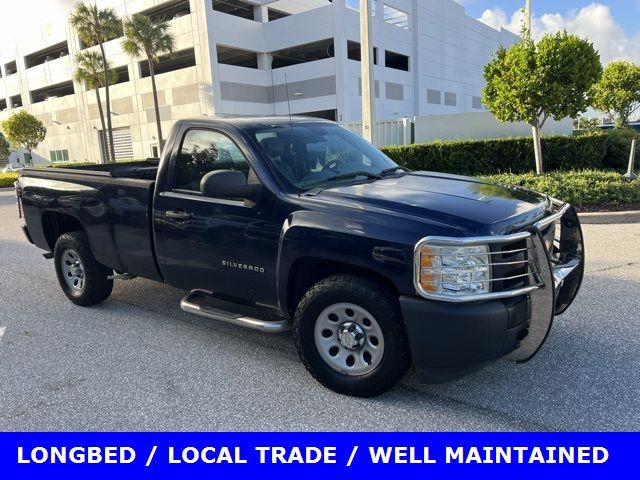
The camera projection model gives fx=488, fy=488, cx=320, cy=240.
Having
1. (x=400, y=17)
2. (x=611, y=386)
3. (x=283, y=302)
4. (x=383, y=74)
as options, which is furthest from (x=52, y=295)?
(x=400, y=17)

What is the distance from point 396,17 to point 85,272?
43.3 m

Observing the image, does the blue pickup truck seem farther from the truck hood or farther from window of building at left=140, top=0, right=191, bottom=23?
window of building at left=140, top=0, right=191, bottom=23

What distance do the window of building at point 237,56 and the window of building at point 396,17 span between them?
1197 cm

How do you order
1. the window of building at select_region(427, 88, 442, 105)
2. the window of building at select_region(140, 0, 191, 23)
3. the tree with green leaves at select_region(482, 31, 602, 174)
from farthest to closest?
the window of building at select_region(427, 88, 442, 105) → the window of building at select_region(140, 0, 191, 23) → the tree with green leaves at select_region(482, 31, 602, 174)

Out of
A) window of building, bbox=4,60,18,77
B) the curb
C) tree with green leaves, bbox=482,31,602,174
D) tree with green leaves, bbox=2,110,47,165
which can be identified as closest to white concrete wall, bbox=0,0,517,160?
window of building, bbox=4,60,18,77

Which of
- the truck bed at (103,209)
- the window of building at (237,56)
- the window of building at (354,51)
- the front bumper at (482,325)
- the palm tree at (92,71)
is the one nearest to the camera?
the front bumper at (482,325)

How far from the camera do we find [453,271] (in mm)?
2809

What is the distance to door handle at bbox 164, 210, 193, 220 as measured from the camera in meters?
3.99

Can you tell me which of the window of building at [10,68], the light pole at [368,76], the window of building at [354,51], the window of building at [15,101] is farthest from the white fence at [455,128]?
the window of building at [10,68]

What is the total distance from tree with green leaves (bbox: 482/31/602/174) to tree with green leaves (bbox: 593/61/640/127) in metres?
12.4

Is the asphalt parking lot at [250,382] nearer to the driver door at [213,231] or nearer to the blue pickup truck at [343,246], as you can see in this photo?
the blue pickup truck at [343,246]

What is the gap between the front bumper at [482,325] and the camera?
2775mm

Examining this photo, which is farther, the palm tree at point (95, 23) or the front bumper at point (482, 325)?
the palm tree at point (95, 23)

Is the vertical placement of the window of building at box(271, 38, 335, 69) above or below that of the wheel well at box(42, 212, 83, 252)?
above
